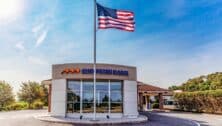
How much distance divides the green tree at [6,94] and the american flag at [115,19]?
36944 mm

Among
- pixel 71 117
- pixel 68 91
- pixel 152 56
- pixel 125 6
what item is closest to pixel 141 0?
pixel 125 6

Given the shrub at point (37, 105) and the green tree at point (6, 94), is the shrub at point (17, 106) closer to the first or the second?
the shrub at point (37, 105)

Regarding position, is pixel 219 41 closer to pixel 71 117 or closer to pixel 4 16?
pixel 71 117

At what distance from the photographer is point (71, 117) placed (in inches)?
885

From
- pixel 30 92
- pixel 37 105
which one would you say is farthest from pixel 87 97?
pixel 30 92

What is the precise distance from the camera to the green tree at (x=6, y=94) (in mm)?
50519

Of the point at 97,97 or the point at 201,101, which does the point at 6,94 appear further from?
the point at 201,101

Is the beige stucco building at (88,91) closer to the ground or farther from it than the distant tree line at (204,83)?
closer to the ground

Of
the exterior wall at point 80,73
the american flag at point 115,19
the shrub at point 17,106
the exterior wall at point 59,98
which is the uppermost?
the american flag at point 115,19

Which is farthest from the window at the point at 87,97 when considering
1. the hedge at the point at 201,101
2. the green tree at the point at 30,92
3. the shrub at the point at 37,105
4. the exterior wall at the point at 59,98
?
the green tree at the point at 30,92

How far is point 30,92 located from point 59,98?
88.4 feet

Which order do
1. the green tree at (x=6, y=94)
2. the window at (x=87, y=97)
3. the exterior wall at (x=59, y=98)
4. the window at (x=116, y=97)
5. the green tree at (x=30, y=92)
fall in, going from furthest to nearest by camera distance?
the green tree at (x=6, y=94) → the green tree at (x=30, y=92) → the window at (x=116, y=97) → the window at (x=87, y=97) → the exterior wall at (x=59, y=98)

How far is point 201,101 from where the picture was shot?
3534 cm

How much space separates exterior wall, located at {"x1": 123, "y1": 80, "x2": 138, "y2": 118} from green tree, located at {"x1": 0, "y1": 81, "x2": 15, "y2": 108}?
1309 inches
